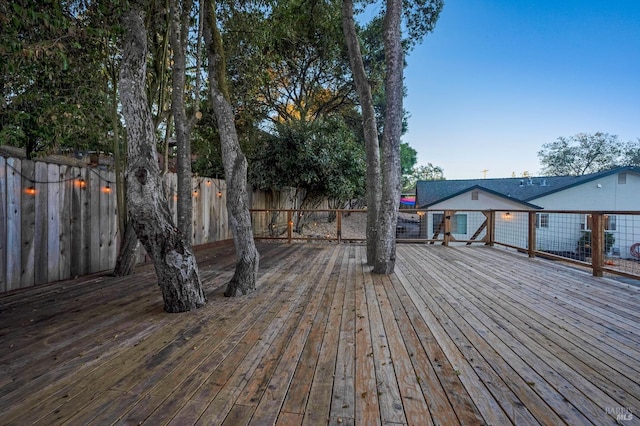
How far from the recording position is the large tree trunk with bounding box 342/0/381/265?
4328 millimetres

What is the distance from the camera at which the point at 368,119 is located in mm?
4402

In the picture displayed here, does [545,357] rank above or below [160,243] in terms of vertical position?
below

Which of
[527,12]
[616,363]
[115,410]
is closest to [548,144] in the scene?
[527,12]

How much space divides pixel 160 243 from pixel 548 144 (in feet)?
103

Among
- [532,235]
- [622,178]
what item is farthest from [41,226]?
[622,178]

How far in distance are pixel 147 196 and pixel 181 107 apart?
1.93 meters

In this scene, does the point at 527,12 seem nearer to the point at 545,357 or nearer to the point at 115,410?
the point at 545,357

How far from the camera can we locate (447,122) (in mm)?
13156

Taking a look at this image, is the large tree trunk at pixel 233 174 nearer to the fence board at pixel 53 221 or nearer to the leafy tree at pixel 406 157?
the fence board at pixel 53 221

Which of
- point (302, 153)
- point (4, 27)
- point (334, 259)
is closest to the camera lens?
point (4, 27)

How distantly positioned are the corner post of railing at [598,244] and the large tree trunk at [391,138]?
2.62 m

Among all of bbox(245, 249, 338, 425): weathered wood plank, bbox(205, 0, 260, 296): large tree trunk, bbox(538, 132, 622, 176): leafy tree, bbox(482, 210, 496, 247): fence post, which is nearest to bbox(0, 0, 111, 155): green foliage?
bbox(205, 0, 260, 296): large tree trunk

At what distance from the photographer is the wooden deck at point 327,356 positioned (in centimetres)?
121

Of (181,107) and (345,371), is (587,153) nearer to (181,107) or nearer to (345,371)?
(181,107)
